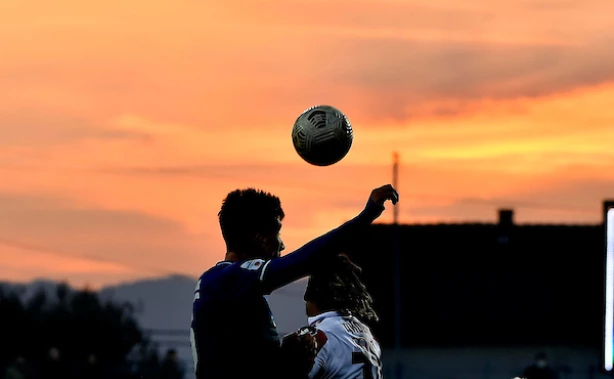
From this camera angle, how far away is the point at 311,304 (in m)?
9.03

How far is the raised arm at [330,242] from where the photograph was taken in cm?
654

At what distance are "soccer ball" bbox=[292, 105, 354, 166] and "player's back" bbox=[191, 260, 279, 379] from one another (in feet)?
5.04

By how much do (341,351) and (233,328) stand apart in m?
1.97

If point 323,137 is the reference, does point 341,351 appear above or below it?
below

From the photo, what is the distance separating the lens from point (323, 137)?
838cm

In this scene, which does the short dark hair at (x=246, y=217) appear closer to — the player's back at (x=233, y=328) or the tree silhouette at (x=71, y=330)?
the player's back at (x=233, y=328)

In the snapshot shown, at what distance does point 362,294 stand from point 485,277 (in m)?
42.4

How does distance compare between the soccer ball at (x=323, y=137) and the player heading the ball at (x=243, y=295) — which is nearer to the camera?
the player heading the ball at (x=243, y=295)

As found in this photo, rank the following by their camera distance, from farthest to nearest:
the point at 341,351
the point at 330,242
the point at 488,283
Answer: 1. the point at 488,283
2. the point at 341,351
3. the point at 330,242

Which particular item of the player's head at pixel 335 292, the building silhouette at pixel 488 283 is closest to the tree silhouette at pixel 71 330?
the building silhouette at pixel 488 283

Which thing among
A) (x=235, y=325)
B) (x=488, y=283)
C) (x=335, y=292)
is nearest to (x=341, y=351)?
(x=335, y=292)

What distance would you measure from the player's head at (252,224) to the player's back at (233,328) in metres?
0.15

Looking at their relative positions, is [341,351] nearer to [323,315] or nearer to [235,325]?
[323,315]

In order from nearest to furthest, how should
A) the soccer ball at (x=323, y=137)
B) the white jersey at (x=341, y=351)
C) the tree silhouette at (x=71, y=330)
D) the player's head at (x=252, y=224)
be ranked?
the player's head at (x=252, y=224) < the soccer ball at (x=323, y=137) < the white jersey at (x=341, y=351) < the tree silhouette at (x=71, y=330)
